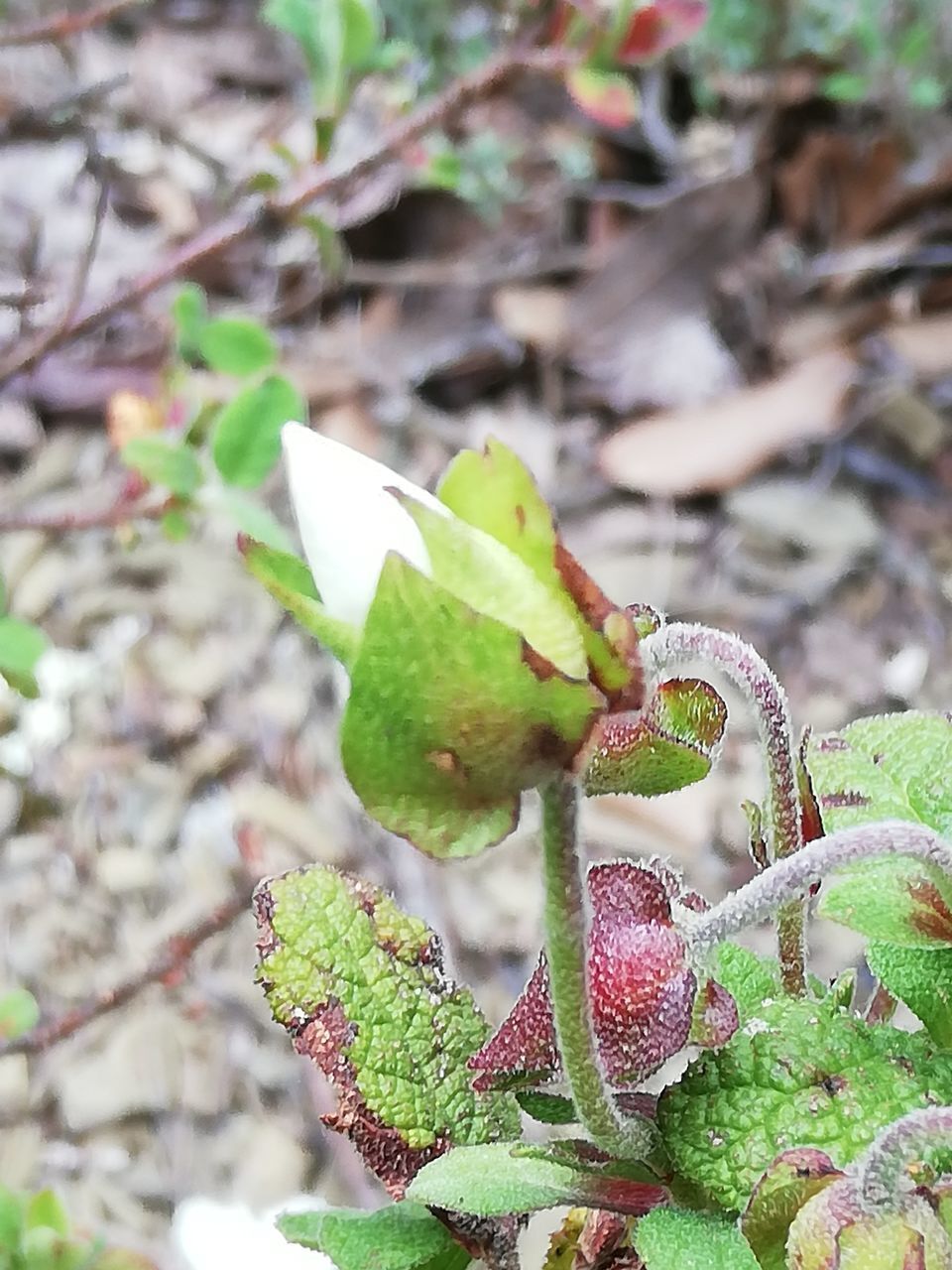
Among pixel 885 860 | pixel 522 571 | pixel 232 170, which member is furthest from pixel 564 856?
pixel 232 170

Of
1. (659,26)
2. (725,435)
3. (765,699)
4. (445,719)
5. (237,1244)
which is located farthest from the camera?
(725,435)

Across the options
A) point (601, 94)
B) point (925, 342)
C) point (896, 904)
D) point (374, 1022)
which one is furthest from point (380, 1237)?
point (925, 342)

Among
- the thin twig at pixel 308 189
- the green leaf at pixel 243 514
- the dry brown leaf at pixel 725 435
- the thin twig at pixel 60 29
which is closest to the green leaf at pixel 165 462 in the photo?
the green leaf at pixel 243 514

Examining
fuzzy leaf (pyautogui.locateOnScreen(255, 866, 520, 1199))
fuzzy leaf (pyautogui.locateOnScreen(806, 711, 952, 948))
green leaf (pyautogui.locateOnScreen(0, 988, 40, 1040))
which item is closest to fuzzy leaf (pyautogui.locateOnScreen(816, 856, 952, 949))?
fuzzy leaf (pyautogui.locateOnScreen(806, 711, 952, 948))

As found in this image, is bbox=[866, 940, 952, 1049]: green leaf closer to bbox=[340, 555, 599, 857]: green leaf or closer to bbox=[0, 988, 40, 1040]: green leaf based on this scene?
bbox=[340, 555, 599, 857]: green leaf

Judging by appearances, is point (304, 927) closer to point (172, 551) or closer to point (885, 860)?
point (885, 860)

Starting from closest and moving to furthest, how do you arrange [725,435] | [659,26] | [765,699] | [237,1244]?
[765,699] → [237,1244] → [659,26] → [725,435]

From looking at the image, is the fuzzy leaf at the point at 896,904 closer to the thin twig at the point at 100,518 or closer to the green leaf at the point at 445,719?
the green leaf at the point at 445,719

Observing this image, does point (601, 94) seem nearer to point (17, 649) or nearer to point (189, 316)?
point (189, 316)
